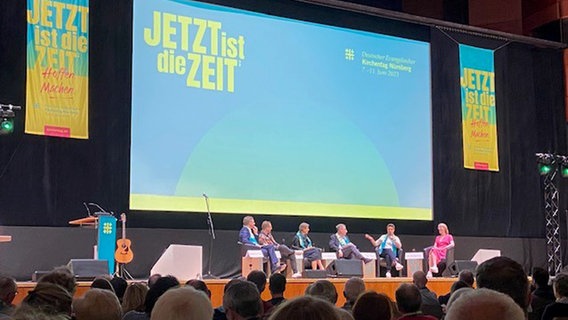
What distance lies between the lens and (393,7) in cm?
1314

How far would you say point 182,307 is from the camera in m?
1.73

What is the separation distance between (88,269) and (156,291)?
4368 mm

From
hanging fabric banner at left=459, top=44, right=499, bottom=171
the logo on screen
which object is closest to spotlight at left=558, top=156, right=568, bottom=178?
hanging fabric banner at left=459, top=44, right=499, bottom=171

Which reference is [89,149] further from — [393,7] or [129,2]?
[393,7]

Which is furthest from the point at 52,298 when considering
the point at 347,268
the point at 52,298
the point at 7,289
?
the point at 347,268

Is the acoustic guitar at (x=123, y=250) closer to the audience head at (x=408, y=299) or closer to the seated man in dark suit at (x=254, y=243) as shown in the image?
the seated man in dark suit at (x=254, y=243)

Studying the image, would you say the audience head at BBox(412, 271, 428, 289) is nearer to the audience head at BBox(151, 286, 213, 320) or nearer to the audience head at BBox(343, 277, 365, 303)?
the audience head at BBox(343, 277, 365, 303)

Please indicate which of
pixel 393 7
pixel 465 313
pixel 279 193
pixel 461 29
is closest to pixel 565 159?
pixel 461 29

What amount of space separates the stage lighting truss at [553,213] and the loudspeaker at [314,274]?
Result: 5.14 metres

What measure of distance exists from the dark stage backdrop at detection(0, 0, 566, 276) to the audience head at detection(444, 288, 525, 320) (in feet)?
26.3

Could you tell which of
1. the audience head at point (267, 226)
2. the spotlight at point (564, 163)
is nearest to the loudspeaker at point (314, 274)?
the audience head at point (267, 226)

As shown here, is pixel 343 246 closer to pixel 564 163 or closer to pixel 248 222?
pixel 248 222

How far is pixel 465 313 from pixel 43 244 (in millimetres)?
8078

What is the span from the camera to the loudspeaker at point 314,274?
9209 millimetres
